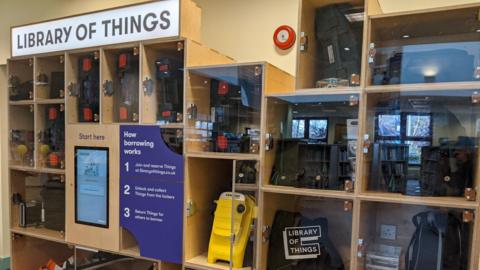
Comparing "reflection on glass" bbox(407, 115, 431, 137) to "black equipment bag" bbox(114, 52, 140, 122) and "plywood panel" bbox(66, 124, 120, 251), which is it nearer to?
"black equipment bag" bbox(114, 52, 140, 122)

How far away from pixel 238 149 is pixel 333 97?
0.69m

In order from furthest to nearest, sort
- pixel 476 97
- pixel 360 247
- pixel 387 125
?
pixel 387 125, pixel 360 247, pixel 476 97

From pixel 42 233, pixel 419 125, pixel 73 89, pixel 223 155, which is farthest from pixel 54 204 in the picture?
pixel 419 125

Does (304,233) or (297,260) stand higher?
(304,233)

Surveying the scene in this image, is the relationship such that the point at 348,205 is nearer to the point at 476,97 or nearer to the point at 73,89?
the point at 476,97

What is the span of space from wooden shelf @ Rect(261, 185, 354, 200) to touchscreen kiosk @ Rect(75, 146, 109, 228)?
1.25 m

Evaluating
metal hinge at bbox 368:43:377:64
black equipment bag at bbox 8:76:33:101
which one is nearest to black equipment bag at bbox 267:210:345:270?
metal hinge at bbox 368:43:377:64

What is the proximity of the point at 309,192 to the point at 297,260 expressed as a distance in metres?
0.49

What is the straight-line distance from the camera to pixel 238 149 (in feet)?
7.70

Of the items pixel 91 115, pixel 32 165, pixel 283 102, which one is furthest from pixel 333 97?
pixel 32 165

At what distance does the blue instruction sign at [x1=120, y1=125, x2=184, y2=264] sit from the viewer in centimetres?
241

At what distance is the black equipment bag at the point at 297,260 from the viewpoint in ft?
7.36

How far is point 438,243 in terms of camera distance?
1.97 meters

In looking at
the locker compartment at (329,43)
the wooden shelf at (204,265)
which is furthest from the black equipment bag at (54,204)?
the locker compartment at (329,43)
